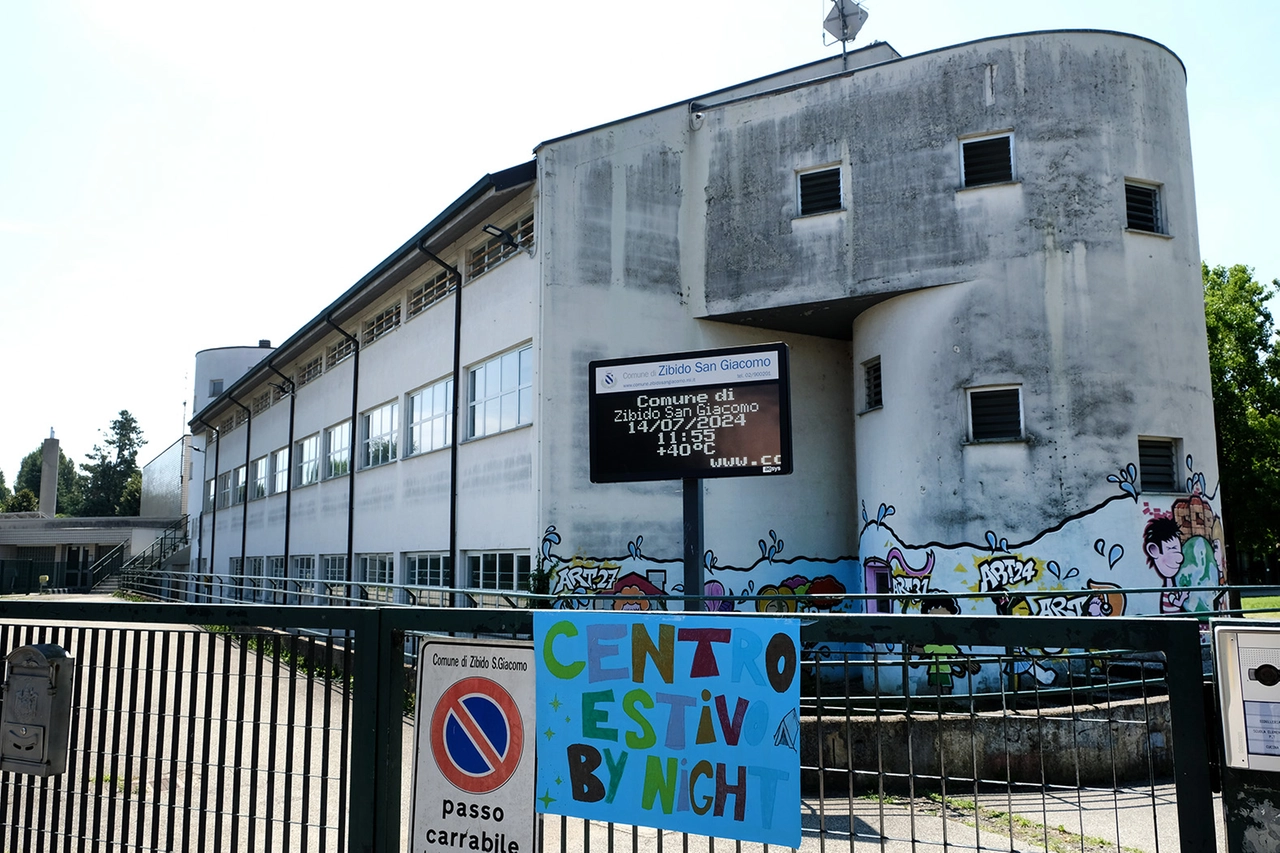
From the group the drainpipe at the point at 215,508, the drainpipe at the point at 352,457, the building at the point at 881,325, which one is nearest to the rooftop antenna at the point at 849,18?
the building at the point at 881,325

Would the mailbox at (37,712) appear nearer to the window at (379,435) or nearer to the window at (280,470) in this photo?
the window at (379,435)

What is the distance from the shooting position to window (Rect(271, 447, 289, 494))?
31.7 m

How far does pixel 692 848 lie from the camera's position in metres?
7.46

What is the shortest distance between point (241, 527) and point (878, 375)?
28.4m

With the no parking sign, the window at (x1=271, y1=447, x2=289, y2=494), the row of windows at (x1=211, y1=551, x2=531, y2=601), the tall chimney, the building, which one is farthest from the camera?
the tall chimney

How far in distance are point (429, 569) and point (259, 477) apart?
18727 millimetres

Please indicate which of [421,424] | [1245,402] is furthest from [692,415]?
[1245,402]

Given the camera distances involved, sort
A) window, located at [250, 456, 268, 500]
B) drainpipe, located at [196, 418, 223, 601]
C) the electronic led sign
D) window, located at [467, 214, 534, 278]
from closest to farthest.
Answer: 1. the electronic led sign
2. window, located at [467, 214, 534, 278]
3. window, located at [250, 456, 268, 500]
4. drainpipe, located at [196, 418, 223, 601]

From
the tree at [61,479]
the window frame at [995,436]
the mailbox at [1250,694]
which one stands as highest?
the tree at [61,479]

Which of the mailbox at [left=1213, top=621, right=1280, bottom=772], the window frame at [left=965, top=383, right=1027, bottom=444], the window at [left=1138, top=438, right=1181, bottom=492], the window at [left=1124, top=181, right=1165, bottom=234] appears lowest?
the mailbox at [left=1213, top=621, right=1280, bottom=772]

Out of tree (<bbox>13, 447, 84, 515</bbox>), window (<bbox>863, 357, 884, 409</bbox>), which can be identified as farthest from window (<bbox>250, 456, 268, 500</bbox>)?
tree (<bbox>13, 447, 84, 515</bbox>)

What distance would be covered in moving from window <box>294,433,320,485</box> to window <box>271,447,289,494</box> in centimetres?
124

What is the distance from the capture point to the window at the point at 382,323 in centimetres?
2341

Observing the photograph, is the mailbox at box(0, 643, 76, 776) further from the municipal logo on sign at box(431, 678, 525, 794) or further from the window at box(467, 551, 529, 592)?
the window at box(467, 551, 529, 592)
